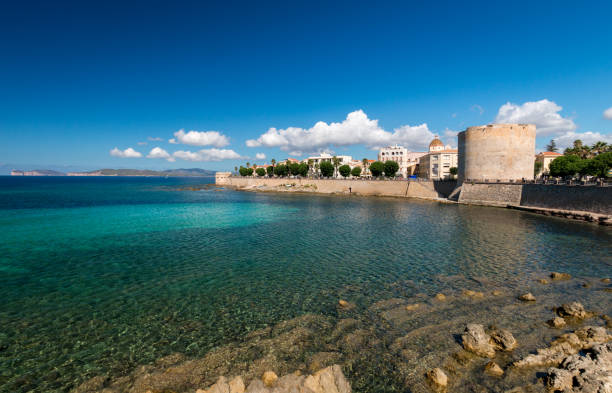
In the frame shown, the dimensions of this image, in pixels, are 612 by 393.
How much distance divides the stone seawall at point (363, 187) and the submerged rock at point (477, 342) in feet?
167

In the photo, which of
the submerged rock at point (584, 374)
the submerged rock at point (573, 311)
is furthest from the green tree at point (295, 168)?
the submerged rock at point (584, 374)

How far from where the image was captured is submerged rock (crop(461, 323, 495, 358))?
770 cm

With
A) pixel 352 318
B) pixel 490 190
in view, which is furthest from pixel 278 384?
pixel 490 190

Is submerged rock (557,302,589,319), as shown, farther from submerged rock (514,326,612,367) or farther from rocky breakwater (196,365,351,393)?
rocky breakwater (196,365,351,393)

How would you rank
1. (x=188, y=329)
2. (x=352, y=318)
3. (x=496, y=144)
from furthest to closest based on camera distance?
1. (x=496, y=144)
2. (x=352, y=318)
3. (x=188, y=329)

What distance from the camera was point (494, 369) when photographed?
7.00m

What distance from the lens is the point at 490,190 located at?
42938mm

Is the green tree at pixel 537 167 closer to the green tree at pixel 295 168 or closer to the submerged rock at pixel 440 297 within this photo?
the green tree at pixel 295 168

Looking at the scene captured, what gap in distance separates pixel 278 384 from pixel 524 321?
27.1ft

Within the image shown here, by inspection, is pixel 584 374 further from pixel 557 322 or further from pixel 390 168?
pixel 390 168

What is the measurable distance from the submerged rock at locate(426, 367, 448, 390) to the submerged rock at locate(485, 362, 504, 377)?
122 cm

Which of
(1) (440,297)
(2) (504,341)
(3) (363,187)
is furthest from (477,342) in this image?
(3) (363,187)

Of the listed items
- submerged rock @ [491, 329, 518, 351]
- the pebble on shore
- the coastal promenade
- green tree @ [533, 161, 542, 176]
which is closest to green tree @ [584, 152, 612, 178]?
the coastal promenade

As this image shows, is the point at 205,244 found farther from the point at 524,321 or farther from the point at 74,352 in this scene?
the point at 524,321
